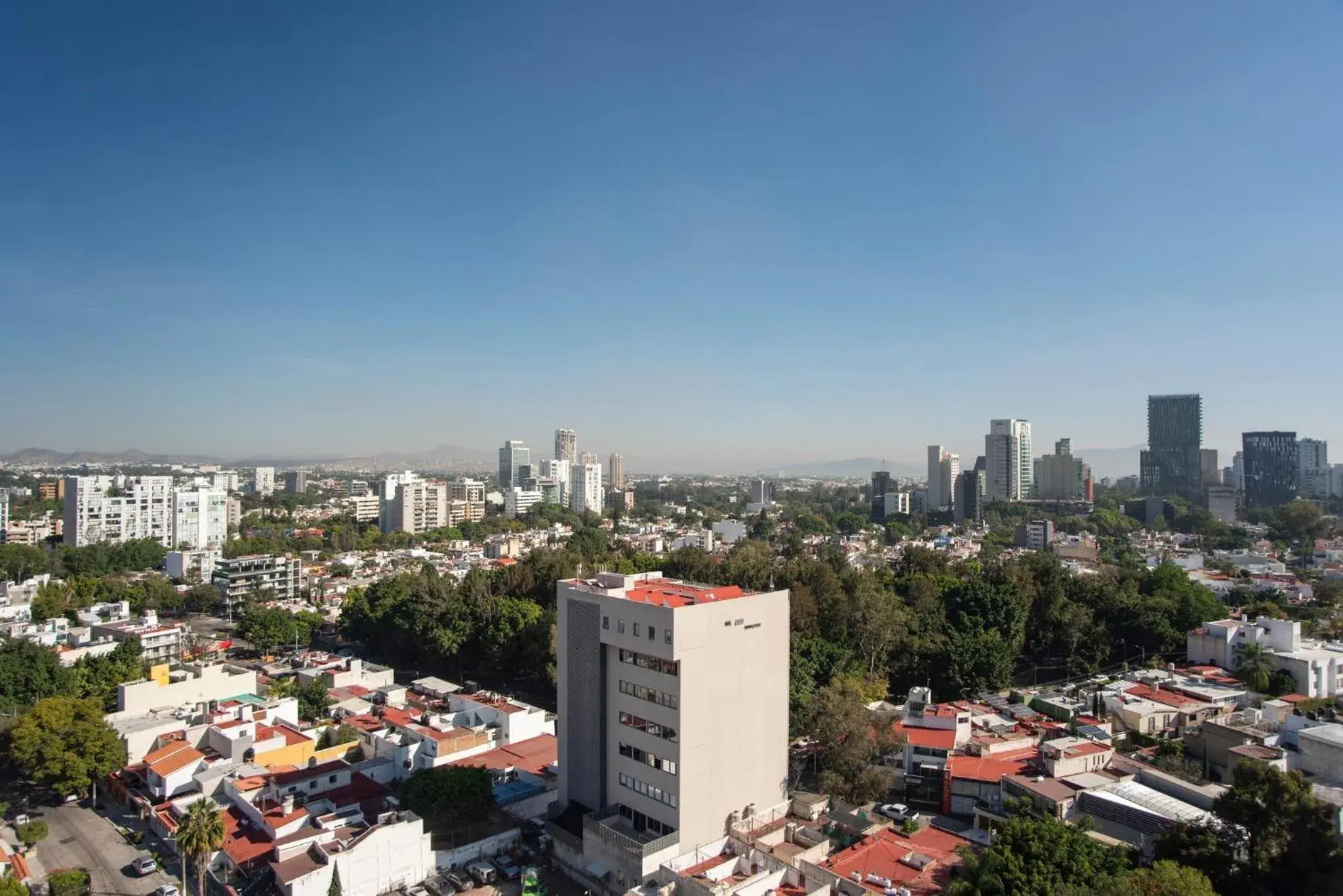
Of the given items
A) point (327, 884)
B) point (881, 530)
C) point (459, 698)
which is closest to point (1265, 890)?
point (327, 884)

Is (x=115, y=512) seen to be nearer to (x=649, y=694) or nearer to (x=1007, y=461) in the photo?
(x=649, y=694)

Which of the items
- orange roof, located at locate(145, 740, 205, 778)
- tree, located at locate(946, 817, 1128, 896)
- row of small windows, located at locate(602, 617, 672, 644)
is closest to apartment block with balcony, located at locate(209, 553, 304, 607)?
orange roof, located at locate(145, 740, 205, 778)

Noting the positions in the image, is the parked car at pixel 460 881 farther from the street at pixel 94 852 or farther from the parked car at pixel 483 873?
the street at pixel 94 852

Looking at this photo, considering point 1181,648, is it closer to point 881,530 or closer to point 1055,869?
point 1055,869

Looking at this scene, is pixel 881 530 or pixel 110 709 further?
pixel 881 530

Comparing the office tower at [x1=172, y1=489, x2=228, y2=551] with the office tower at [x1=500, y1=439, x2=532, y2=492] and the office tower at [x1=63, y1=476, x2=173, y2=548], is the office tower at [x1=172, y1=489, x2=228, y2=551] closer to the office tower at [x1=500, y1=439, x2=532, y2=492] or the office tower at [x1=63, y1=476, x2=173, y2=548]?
the office tower at [x1=63, y1=476, x2=173, y2=548]

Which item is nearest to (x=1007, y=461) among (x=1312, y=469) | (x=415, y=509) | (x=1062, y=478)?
(x=1062, y=478)
